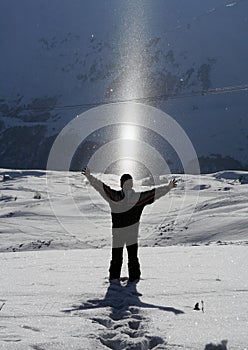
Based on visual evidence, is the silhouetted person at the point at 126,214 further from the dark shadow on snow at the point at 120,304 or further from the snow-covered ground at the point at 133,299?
the dark shadow on snow at the point at 120,304

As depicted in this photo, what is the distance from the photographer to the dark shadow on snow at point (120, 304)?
5.24m

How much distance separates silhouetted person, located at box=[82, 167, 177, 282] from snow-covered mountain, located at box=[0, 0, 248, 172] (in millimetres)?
72899

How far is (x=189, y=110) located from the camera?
334ft

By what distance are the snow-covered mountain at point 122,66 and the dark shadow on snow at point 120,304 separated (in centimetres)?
7401

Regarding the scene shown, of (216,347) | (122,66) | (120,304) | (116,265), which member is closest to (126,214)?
(116,265)

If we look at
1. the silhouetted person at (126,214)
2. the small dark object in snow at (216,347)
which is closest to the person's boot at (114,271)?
the silhouetted person at (126,214)

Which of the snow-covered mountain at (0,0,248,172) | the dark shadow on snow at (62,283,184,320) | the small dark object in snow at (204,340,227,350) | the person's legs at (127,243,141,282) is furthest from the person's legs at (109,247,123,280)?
the snow-covered mountain at (0,0,248,172)

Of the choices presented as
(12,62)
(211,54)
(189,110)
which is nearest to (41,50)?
(12,62)

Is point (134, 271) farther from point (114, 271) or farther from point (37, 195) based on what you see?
point (37, 195)

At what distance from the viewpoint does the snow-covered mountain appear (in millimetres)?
97769

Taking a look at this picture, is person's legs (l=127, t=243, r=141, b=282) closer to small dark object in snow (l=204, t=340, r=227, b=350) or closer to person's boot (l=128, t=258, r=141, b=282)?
person's boot (l=128, t=258, r=141, b=282)

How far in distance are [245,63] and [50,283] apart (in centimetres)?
10770

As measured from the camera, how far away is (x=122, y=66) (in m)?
138

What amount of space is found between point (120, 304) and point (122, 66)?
446ft
